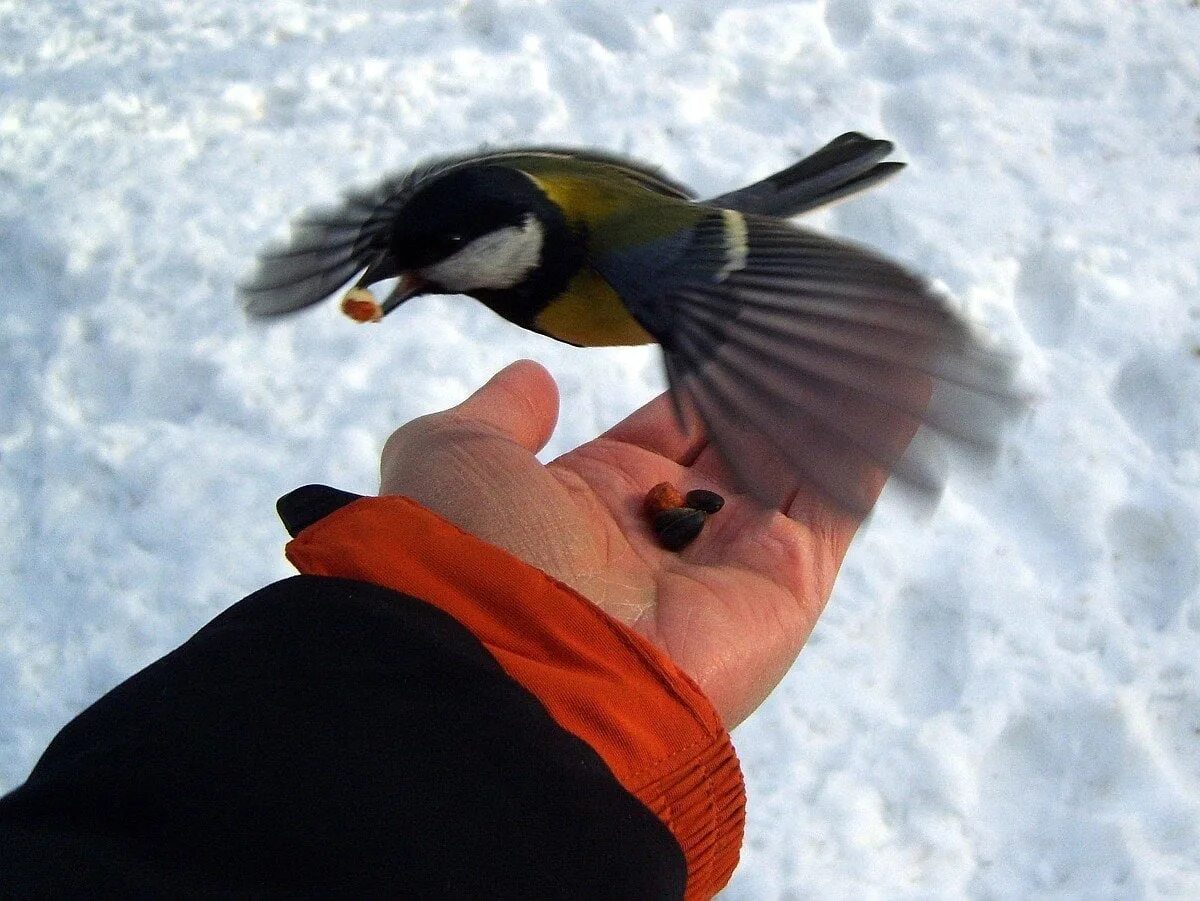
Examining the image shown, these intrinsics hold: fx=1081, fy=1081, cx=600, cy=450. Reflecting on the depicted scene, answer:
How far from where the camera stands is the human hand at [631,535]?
4.21ft

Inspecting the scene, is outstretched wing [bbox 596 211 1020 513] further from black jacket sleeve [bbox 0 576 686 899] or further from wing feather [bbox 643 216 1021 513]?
black jacket sleeve [bbox 0 576 686 899]

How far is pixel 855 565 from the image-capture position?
5.82 feet

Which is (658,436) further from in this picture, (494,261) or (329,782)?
(329,782)

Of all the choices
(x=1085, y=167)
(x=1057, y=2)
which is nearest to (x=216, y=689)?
(x=1085, y=167)

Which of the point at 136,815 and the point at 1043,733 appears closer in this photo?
the point at 136,815

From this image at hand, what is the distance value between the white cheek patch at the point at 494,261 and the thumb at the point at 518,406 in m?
0.22

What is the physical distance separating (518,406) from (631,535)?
243 millimetres

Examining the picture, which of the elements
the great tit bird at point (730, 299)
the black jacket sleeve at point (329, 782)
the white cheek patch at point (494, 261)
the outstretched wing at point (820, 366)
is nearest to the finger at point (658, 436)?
the great tit bird at point (730, 299)

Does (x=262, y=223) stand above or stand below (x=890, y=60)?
A: below

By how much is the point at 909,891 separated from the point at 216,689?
1056 millimetres

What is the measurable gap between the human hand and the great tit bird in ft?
0.47

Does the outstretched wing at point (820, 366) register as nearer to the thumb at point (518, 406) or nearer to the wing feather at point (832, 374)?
the wing feather at point (832, 374)

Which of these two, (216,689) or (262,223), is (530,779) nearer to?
(216,689)

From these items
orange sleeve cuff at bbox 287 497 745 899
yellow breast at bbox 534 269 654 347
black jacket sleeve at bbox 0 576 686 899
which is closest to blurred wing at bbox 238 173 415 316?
yellow breast at bbox 534 269 654 347
